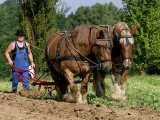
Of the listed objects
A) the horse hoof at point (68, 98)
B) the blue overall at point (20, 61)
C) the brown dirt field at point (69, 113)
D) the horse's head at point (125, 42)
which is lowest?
the horse hoof at point (68, 98)

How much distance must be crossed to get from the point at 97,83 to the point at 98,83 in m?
0.02

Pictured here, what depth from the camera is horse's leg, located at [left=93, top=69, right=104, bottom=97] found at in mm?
11253

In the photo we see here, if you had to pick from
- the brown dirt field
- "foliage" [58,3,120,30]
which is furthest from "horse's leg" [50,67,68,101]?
"foliage" [58,3,120,30]

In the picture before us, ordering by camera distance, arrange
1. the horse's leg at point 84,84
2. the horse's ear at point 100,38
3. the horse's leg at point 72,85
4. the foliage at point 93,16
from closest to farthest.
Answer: the horse's ear at point 100,38
the horse's leg at point 72,85
the horse's leg at point 84,84
the foliage at point 93,16

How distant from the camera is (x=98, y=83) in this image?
37.2 ft

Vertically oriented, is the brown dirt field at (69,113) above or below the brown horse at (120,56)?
below

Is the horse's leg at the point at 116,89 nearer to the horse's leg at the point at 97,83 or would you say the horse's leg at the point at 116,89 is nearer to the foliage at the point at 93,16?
the horse's leg at the point at 97,83

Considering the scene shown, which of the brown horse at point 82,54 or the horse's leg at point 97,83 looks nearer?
the brown horse at point 82,54

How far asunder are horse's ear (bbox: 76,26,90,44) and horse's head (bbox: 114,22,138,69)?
0.68m

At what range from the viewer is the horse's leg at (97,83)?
11253 millimetres

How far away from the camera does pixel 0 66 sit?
56469 mm

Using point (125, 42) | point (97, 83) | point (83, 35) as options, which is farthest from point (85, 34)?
point (97, 83)

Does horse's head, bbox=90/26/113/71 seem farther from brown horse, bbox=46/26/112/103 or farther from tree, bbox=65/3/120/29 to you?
tree, bbox=65/3/120/29

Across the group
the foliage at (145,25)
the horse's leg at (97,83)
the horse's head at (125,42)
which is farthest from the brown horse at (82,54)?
the foliage at (145,25)
